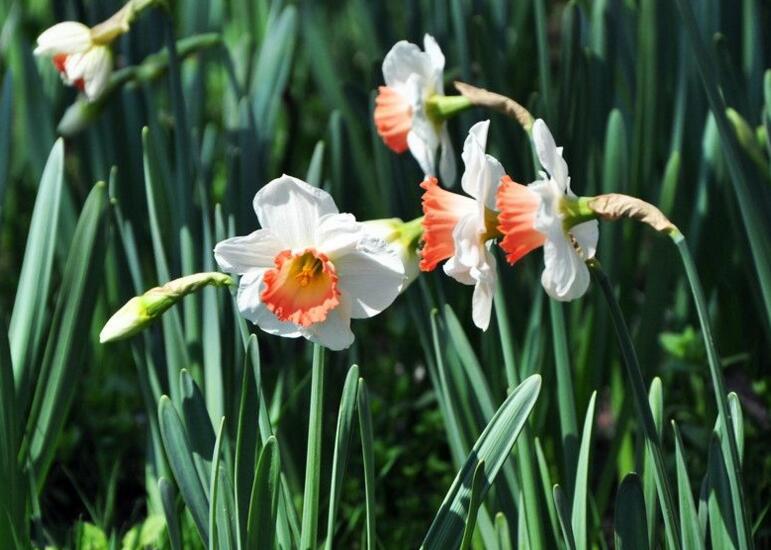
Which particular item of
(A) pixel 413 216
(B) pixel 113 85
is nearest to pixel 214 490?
(A) pixel 413 216

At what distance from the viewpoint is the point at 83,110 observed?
191 centimetres

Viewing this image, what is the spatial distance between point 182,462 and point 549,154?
19.8 inches

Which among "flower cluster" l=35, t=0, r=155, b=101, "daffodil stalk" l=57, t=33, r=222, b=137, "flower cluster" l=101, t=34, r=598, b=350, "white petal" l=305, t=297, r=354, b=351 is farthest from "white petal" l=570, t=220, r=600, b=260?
"daffodil stalk" l=57, t=33, r=222, b=137

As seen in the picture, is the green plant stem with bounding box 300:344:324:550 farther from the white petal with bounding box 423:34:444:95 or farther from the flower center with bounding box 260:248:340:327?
the white petal with bounding box 423:34:444:95

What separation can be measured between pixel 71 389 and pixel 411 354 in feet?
2.55

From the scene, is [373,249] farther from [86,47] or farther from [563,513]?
[86,47]

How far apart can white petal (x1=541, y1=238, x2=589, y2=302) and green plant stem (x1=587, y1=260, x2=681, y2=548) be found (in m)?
0.03

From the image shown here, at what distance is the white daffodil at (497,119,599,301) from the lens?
39.9 inches

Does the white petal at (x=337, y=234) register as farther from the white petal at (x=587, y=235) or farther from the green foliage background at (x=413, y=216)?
the green foliage background at (x=413, y=216)

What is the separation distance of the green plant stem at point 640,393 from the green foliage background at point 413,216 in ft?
0.83

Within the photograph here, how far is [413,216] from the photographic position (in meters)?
1.77

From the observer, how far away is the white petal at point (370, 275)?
1.07 metres

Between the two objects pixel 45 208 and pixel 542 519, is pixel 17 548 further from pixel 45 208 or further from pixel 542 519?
pixel 542 519

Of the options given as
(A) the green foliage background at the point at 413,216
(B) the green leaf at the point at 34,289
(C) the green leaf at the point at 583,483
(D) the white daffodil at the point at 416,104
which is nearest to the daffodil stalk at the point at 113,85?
(A) the green foliage background at the point at 413,216
